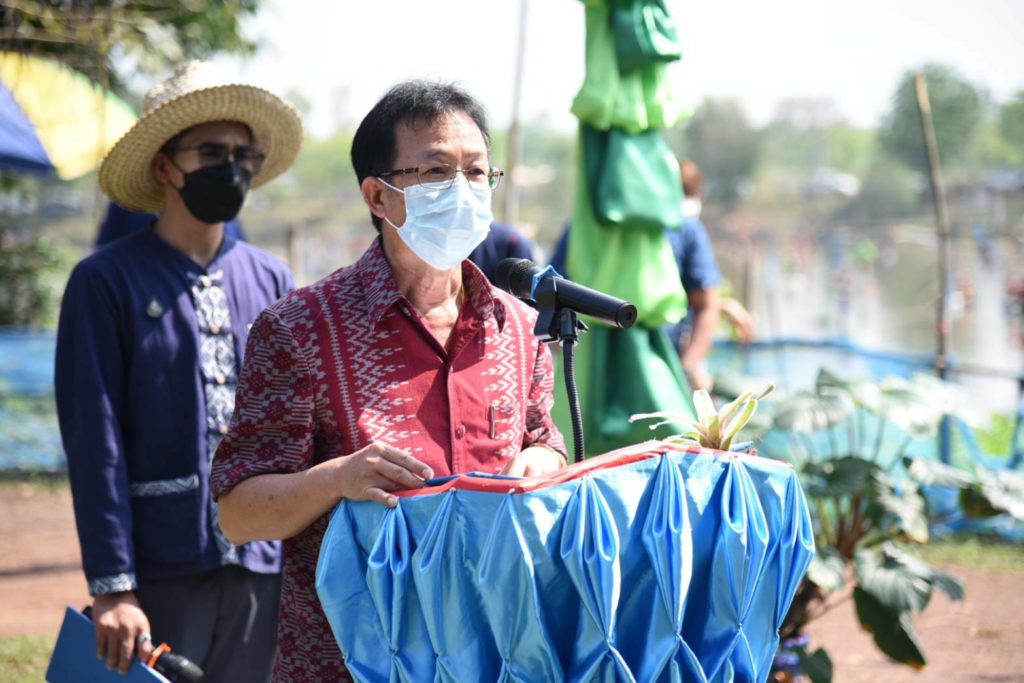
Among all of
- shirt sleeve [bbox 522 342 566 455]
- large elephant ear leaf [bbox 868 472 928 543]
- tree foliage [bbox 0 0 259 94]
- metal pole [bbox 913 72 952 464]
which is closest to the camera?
shirt sleeve [bbox 522 342 566 455]

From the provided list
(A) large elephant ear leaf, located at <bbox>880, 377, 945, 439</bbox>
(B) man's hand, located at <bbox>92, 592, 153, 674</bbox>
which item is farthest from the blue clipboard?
(A) large elephant ear leaf, located at <bbox>880, 377, 945, 439</bbox>

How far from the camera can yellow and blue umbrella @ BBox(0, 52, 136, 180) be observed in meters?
7.18

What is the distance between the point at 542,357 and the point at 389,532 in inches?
24.3

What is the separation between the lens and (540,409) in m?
2.35

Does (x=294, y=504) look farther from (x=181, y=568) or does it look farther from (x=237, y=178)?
(x=237, y=178)

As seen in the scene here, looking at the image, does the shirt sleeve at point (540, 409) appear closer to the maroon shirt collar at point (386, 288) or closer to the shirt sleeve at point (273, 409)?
the maroon shirt collar at point (386, 288)

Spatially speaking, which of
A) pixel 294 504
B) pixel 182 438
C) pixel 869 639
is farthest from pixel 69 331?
pixel 869 639

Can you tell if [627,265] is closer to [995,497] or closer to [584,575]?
[995,497]

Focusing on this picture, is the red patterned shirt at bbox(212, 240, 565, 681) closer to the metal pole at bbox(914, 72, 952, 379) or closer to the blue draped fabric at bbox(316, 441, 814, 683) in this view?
the blue draped fabric at bbox(316, 441, 814, 683)

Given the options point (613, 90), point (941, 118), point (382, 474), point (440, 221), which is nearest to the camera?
point (382, 474)

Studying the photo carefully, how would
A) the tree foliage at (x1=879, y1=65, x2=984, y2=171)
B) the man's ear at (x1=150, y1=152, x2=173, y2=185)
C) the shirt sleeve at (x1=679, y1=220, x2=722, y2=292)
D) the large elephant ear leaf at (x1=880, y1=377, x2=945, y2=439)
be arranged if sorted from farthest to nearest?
→ the tree foliage at (x1=879, y1=65, x2=984, y2=171) → the shirt sleeve at (x1=679, y1=220, x2=722, y2=292) → the large elephant ear leaf at (x1=880, y1=377, x2=945, y2=439) → the man's ear at (x1=150, y1=152, x2=173, y2=185)

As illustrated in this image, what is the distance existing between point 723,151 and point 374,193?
1520 inches

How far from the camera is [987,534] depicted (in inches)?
306

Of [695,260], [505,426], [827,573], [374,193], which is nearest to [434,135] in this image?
[374,193]
